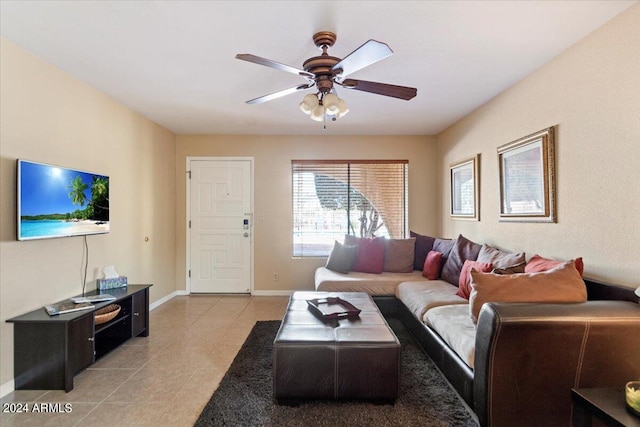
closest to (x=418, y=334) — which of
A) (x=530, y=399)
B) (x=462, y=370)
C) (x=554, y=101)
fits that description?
(x=462, y=370)

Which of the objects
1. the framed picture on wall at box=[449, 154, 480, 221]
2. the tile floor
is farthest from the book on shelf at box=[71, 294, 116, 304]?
the framed picture on wall at box=[449, 154, 480, 221]

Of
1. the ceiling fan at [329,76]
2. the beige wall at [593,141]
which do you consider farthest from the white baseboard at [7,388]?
the beige wall at [593,141]

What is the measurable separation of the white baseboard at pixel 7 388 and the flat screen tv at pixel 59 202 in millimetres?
990

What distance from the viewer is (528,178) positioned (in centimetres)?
272

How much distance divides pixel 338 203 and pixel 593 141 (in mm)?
3125

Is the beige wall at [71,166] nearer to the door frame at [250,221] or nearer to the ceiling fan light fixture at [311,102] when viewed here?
the door frame at [250,221]

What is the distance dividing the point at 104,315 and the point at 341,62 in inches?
106

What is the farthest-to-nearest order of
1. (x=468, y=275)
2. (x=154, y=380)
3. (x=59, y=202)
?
(x=468, y=275)
(x=59, y=202)
(x=154, y=380)

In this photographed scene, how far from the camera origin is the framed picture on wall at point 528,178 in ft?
8.09

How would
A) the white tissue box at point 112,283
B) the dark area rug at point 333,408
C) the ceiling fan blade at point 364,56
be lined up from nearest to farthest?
the ceiling fan blade at point 364,56, the dark area rug at point 333,408, the white tissue box at point 112,283

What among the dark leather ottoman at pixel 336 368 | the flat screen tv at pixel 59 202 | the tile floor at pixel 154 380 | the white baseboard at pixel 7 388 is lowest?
the tile floor at pixel 154 380

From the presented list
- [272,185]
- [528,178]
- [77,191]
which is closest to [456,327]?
[528,178]

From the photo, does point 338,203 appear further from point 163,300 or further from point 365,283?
point 163,300

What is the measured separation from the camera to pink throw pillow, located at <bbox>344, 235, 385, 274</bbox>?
13.1 feet
